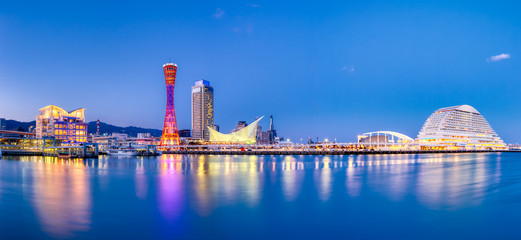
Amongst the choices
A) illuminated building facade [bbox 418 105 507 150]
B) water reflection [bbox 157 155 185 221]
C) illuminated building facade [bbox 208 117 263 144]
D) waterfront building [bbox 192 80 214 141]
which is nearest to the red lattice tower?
illuminated building facade [bbox 208 117 263 144]

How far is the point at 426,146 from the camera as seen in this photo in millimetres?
95375

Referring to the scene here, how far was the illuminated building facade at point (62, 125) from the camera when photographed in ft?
262

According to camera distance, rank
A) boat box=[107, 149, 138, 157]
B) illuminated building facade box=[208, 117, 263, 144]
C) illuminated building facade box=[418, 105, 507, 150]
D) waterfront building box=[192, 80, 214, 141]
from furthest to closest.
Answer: waterfront building box=[192, 80, 214, 141]
illuminated building facade box=[208, 117, 263, 144]
illuminated building facade box=[418, 105, 507, 150]
boat box=[107, 149, 138, 157]

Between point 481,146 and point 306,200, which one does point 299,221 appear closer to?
point 306,200

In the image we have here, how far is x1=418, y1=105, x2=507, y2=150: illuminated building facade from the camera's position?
9206 cm

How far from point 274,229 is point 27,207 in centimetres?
993

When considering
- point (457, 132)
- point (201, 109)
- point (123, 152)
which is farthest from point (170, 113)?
point (201, 109)

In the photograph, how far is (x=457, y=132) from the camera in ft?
309

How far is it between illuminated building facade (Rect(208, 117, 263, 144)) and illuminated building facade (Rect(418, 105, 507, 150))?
45133 mm

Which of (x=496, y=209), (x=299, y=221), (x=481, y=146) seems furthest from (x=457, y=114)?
(x=299, y=221)

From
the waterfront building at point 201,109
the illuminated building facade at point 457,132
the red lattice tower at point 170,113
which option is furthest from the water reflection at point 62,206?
the waterfront building at point 201,109

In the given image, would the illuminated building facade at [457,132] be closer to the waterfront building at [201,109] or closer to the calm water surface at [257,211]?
the calm water surface at [257,211]

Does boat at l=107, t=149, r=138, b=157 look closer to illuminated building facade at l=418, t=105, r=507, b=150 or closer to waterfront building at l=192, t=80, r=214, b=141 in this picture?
illuminated building facade at l=418, t=105, r=507, b=150

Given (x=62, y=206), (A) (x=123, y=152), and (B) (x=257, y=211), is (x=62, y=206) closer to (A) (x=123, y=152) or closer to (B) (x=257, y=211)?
(B) (x=257, y=211)
